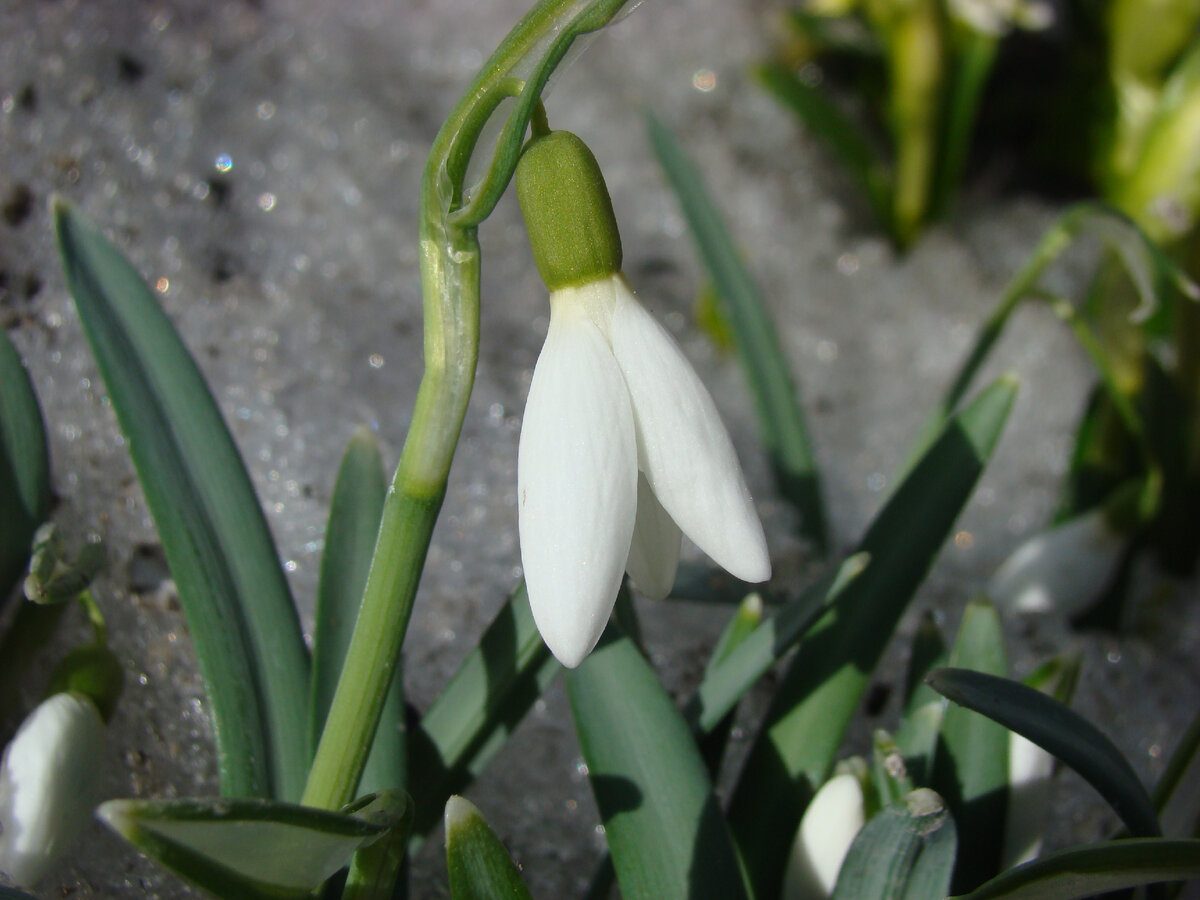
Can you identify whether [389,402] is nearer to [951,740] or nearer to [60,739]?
[60,739]

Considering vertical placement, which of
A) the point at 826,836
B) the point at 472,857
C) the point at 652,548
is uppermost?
the point at 652,548

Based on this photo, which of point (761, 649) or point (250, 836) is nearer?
point (250, 836)

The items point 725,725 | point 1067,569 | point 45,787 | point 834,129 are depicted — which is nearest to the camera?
point 45,787

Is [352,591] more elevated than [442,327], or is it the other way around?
[442,327]

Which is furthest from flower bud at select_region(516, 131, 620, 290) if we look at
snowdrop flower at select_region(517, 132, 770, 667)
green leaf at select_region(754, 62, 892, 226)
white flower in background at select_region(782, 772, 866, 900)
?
green leaf at select_region(754, 62, 892, 226)

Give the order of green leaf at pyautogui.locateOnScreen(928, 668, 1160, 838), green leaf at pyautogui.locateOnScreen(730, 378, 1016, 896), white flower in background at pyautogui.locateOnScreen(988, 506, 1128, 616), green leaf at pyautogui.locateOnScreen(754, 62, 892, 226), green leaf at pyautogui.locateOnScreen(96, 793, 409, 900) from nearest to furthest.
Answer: green leaf at pyautogui.locateOnScreen(96, 793, 409, 900) < green leaf at pyautogui.locateOnScreen(928, 668, 1160, 838) < green leaf at pyautogui.locateOnScreen(730, 378, 1016, 896) < white flower in background at pyautogui.locateOnScreen(988, 506, 1128, 616) < green leaf at pyautogui.locateOnScreen(754, 62, 892, 226)

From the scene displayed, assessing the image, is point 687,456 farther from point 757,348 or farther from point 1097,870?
point 757,348

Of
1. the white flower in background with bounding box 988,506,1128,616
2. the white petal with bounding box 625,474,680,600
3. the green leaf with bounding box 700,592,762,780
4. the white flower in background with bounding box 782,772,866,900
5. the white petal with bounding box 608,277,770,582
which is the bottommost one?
the white flower in background with bounding box 988,506,1128,616

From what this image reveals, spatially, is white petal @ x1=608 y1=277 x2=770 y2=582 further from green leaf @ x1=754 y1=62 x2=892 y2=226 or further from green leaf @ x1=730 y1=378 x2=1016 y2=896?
green leaf @ x1=754 y1=62 x2=892 y2=226

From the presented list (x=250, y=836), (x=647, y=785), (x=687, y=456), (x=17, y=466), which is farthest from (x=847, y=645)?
(x=17, y=466)
